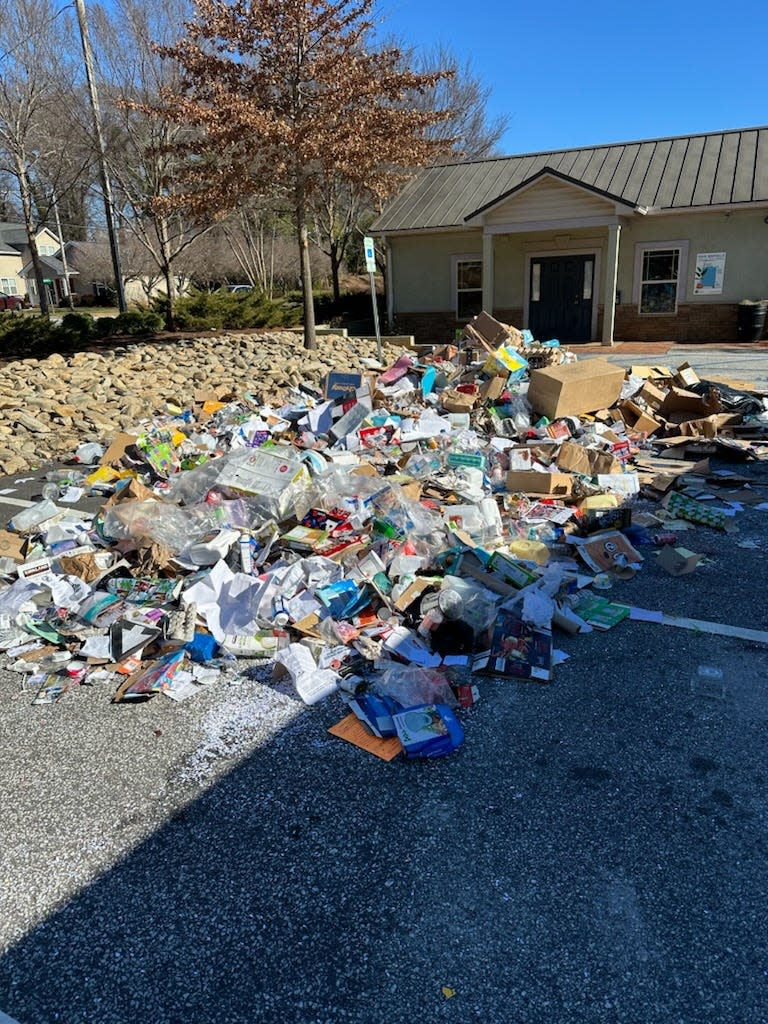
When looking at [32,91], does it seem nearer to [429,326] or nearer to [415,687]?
Answer: [429,326]

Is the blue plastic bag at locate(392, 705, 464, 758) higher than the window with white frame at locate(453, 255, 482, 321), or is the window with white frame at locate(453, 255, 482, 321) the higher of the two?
the window with white frame at locate(453, 255, 482, 321)

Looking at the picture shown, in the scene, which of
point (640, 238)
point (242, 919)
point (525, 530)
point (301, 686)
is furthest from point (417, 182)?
point (242, 919)

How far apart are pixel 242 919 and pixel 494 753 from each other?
48.3 inches

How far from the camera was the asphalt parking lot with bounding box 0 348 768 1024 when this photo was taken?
205 centimetres

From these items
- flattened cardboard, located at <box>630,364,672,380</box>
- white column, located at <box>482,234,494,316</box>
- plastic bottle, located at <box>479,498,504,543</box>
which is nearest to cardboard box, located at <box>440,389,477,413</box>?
plastic bottle, located at <box>479,498,504,543</box>

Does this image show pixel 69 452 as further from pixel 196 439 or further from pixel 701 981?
pixel 701 981

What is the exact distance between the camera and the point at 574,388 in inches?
309

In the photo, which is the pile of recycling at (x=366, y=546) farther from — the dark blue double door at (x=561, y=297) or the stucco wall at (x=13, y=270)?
the stucco wall at (x=13, y=270)

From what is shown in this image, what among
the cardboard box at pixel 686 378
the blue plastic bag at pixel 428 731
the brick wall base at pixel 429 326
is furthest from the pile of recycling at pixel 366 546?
the brick wall base at pixel 429 326

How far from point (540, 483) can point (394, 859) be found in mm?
3961

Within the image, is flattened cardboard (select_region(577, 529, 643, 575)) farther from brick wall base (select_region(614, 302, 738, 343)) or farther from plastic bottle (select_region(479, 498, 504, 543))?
brick wall base (select_region(614, 302, 738, 343))

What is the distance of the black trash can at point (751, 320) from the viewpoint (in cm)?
1576

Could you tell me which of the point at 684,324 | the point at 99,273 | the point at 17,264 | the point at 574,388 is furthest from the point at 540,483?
the point at 17,264

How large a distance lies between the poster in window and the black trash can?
2.47 feet
